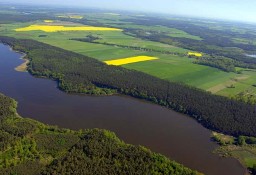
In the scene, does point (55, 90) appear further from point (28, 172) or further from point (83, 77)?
point (28, 172)

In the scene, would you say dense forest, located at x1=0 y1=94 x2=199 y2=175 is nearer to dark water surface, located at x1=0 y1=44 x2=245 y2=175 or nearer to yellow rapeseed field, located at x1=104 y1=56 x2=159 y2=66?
dark water surface, located at x1=0 y1=44 x2=245 y2=175

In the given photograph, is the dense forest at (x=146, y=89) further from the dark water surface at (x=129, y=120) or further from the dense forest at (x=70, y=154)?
the dense forest at (x=70, y=154)

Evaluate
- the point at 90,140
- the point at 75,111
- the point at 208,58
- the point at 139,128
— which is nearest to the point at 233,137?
the point at 139,128

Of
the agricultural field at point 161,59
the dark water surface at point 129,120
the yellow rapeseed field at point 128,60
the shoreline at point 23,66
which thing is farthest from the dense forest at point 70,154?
Result: the yellow rapeseed field at point 128,60

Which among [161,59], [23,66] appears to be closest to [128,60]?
[161,59]

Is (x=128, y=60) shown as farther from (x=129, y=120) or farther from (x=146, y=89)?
(x=129, y=120)

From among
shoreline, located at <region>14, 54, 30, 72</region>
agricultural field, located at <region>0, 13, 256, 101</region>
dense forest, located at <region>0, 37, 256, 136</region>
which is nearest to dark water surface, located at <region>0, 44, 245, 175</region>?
dense forest, located at <region>0, 37, 256, 136</region>
